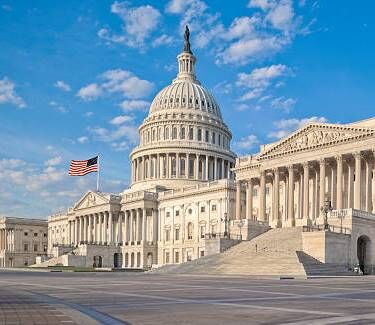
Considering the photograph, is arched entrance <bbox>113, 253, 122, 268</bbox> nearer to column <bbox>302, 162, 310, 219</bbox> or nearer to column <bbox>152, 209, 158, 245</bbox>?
column <bbox>152, 209, 158, 245</bbox>

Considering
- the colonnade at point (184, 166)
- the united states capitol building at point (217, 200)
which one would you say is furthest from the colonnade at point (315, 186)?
the colonnade at point (184, 166)

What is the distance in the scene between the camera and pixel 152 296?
29.5 meters

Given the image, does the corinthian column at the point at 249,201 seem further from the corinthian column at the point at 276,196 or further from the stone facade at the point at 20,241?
the stone facade at the point at 20,241

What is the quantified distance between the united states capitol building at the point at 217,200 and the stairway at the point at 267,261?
0.37m

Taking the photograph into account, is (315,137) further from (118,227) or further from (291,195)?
(118,227)

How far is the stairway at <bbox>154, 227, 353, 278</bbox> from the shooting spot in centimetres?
6356

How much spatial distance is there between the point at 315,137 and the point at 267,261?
91.6 feet

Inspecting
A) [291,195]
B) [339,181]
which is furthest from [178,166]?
[339,181]

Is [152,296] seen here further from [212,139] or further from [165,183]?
[212,139]

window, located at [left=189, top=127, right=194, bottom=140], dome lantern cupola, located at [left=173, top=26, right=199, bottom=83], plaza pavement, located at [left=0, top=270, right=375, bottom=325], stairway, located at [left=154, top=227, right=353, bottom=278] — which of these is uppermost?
dome lantern cupola, located at [left=173, top=26, right=199, bottom=83]

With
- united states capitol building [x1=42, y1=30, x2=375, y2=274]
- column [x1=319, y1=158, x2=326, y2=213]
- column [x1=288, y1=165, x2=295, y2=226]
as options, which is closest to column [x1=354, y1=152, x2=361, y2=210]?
united states capitol building [x1=42, y1=30, x2=375, y2=274]

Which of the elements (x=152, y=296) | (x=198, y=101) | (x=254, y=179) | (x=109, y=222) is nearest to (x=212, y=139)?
(x=198, y=101)

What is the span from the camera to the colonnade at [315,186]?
82.4 metres

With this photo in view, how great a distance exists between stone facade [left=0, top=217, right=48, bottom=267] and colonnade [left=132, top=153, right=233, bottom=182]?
51.4 m
